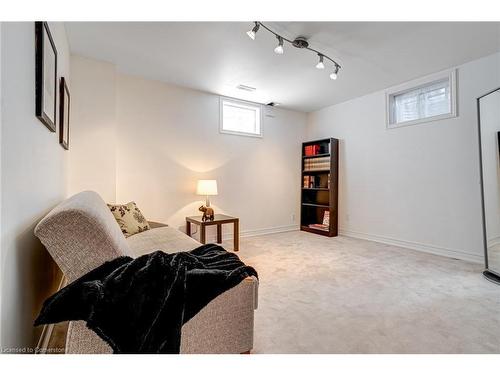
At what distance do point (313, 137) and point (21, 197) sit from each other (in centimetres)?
466

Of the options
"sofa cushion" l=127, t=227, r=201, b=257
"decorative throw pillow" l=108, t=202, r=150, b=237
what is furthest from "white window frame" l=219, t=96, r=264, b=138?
"sofa cushion" l=127, t=227, r=201, b=257

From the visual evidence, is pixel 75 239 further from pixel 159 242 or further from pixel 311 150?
pixel 311 150

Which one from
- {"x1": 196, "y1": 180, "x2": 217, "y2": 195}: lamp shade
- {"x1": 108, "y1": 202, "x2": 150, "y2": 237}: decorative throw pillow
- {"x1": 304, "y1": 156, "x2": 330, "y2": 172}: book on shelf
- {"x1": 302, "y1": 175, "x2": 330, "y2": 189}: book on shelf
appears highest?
{"x1": 304, "y1": 156, "x2": 330, "y2": 172}: book on shelf

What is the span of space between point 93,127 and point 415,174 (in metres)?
4.30

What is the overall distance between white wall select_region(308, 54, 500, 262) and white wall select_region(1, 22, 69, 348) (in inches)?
162

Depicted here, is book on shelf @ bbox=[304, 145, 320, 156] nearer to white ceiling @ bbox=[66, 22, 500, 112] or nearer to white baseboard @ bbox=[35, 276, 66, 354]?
white ceiling @ bbox=[66, 22, 500, 112]

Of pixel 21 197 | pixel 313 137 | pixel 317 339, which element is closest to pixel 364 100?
pixel 313 137

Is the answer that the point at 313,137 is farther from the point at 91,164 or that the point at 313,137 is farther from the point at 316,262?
the point at 91,164

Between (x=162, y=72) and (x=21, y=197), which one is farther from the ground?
(x=162, y=72)

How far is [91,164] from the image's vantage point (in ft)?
9.14

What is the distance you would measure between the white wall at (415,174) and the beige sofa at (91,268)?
3.14m

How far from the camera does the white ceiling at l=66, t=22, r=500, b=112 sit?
221cm

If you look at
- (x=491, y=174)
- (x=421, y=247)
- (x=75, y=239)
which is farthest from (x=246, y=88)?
(x=421, y=247)

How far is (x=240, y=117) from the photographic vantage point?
425 cm
